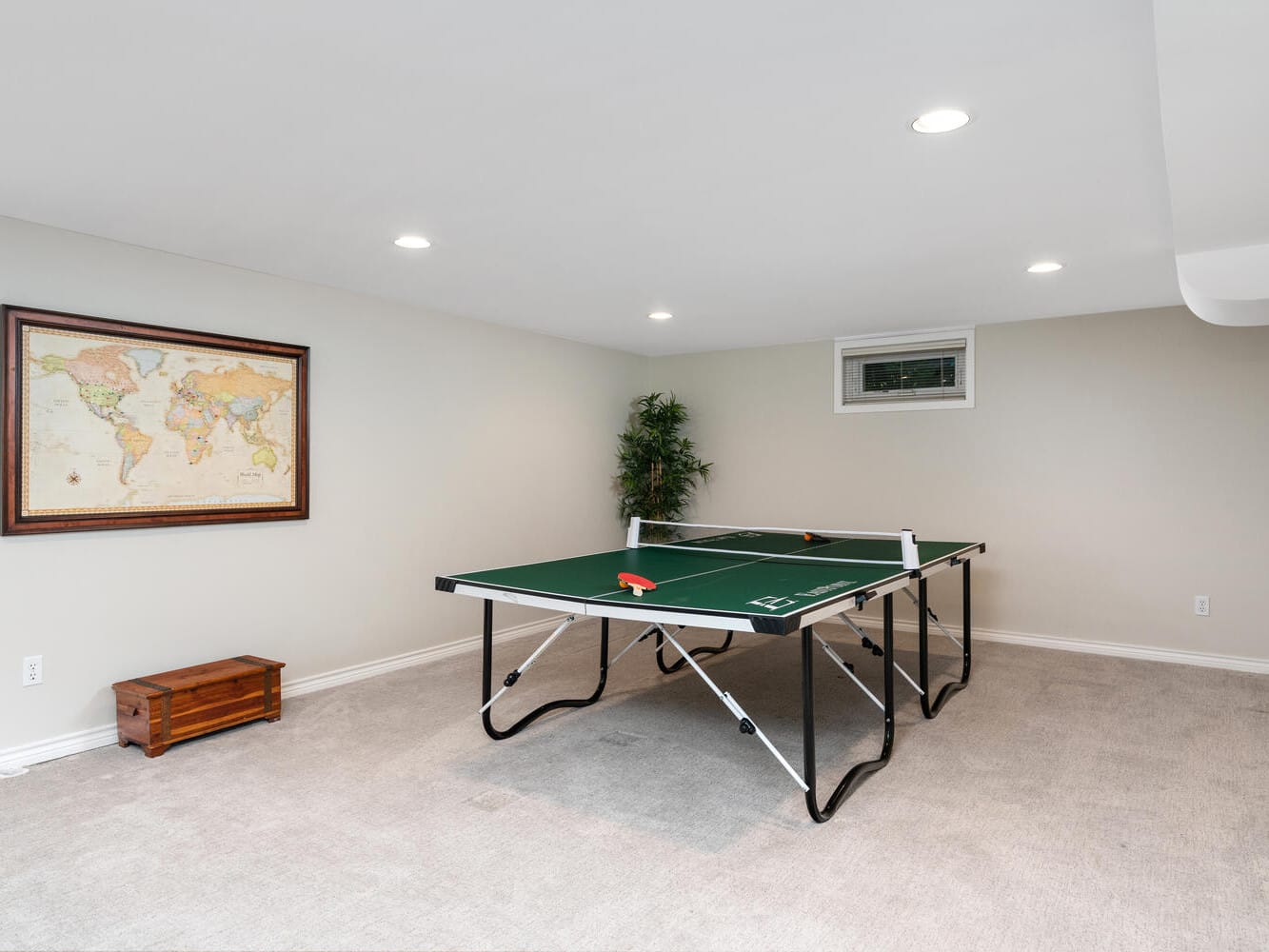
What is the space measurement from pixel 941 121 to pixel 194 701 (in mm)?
3514

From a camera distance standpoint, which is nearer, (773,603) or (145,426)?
(773,603)

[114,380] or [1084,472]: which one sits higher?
[114,380]

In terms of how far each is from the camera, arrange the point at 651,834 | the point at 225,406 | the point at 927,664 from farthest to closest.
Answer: the point at 927,664
the point at 225,406
the point at 651,834

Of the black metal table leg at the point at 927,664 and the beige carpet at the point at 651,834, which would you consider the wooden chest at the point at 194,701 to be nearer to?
the beige carpet at the point at 651,834

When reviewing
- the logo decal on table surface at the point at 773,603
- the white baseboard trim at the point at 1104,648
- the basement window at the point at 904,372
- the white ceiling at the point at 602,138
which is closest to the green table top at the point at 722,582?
the logo decal on table surface at the point at 773,603

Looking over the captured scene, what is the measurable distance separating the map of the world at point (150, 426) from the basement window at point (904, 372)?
3775mm

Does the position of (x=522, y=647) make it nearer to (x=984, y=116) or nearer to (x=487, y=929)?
(x=487, y=929)

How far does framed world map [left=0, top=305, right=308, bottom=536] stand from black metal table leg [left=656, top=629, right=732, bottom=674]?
6.95 feet

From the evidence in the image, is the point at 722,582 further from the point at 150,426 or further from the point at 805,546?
the point at 150,426

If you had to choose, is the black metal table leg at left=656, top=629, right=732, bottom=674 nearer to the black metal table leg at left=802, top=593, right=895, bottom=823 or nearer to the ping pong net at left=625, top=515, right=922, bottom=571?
the ping pong net at left=625, top=515, right=922, bottom=571

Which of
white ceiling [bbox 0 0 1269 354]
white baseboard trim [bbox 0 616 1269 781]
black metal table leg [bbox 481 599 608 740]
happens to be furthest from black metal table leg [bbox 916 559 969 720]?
white ceiling [bbox 0 0 1269 354]

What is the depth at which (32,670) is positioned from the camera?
10.3 ft

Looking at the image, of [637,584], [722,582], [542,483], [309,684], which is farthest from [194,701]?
[542,483]

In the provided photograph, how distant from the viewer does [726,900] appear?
215 cm
